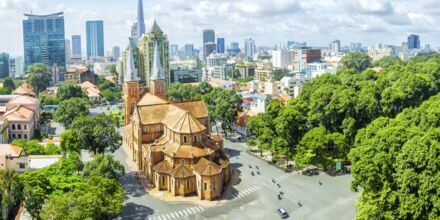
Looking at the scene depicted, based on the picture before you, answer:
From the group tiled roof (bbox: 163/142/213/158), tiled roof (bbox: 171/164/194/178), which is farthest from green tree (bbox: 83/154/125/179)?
tiled roof (bbox: 163/142/213/158)

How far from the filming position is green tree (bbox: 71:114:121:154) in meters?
59.9

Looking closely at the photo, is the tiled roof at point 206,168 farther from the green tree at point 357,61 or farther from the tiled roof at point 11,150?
the green tree at point 357,61

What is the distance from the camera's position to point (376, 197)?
4097cm

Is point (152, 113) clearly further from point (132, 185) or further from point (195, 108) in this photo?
point (132, 185)

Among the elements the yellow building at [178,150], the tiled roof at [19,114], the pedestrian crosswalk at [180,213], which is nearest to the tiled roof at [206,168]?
the yellow building at [178,150]

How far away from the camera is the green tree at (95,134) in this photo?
59.9 m

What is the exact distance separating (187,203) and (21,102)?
51.4 meters

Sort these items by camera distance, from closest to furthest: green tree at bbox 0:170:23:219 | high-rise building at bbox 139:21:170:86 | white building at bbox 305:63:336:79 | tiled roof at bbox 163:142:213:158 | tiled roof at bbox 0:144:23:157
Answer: green tree at bbox 0:170:23:219, tiled roof at bbox 163:142:213:158, tiled roof at bbox 0:144:23:157, high-rise building at bbox 139:21:170:86, white building at bbox 305:63:336:79

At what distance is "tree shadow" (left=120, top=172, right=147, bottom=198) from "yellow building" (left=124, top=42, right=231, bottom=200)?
1.72m

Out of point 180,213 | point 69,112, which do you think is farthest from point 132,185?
point 69,112

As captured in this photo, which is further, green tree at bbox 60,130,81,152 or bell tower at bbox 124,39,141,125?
bell tower at bbox 124,39,141,125

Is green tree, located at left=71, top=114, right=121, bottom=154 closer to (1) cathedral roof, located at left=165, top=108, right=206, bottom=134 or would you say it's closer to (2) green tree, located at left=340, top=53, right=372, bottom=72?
(1) cathedral roof, located at left=165, top=108, right=206, bottom=134

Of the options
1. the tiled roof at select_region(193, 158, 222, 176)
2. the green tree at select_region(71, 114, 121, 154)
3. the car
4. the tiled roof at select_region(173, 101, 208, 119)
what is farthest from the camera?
the tiled roof at select_region(173, 101, 208, 119)

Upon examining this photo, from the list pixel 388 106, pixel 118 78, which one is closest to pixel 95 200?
pixel 388 106
